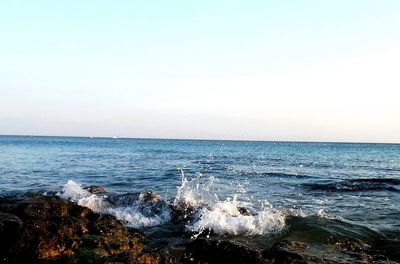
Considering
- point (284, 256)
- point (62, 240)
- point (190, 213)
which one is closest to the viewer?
point (284, 256)

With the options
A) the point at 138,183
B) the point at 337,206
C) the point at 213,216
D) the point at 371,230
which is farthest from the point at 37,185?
the point at 371,230

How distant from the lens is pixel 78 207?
11203 mm

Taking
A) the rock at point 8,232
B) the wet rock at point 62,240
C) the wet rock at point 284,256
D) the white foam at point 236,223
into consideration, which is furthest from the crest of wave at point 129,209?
the wet rock at point 284,256

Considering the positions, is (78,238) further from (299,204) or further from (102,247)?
(299,204)

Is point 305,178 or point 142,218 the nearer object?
point 142,218

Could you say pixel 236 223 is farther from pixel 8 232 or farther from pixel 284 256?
pixel 8 232

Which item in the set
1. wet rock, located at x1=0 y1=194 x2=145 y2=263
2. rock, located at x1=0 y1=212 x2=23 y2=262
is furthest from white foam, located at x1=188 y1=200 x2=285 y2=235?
rock, located at x1=0 y1=212 x2=23 y2=262

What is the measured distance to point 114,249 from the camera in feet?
26.1

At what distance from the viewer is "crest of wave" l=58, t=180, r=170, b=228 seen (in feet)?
42.1

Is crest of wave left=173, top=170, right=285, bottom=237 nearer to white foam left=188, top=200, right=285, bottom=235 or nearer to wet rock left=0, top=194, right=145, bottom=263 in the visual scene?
white foam left=188, top=200, right=285, bottom=235

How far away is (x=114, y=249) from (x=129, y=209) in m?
6.28

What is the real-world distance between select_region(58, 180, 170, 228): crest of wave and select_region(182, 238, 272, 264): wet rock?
4566 millimetres

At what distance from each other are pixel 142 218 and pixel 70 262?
19.4ft

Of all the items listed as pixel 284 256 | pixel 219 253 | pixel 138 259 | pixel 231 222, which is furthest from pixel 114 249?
pixel 231 222
